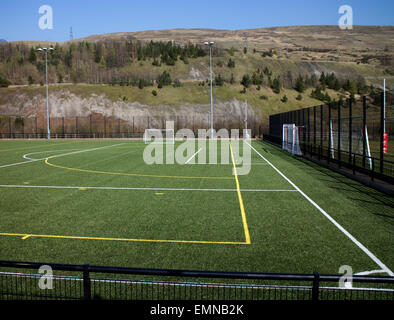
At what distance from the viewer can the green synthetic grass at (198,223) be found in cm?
671

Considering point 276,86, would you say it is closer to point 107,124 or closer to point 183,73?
point 183,73

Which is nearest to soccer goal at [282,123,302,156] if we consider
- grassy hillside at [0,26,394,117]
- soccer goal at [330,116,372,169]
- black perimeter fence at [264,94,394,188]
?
black perimeter fence at [264,94,394,188]

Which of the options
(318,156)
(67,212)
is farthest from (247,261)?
(318,156)

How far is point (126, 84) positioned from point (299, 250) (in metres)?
98.1

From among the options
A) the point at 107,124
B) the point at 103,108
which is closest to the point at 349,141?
the point at 107,124

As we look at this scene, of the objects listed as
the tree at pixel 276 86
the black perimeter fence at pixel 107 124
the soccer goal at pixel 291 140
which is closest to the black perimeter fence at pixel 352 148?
the soccer goal at pixel 291 140

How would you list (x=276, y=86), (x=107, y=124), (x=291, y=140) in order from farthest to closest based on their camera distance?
(x=276, y=86)
(x=107, y=124)
(x=291, y=140)

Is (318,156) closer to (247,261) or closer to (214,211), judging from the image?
(214,211)

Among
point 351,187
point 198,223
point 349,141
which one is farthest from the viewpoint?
point 349,141

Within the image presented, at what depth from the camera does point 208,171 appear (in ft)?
61.7

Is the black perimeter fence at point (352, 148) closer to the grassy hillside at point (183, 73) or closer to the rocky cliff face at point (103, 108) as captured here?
the rocky cliff face at point (103, 108)

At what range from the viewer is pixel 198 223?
909 centimetres

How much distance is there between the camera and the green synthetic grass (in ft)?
22.0

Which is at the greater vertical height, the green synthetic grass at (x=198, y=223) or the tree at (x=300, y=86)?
the tree at (x=300, y=86)
